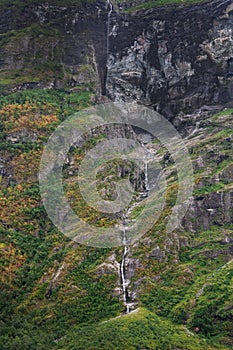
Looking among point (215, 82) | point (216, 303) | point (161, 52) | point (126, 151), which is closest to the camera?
point (216, 303)

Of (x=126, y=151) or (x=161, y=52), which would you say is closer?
(x=126, y=151)

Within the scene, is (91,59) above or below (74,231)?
above

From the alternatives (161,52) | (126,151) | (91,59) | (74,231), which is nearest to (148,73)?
(161,52)

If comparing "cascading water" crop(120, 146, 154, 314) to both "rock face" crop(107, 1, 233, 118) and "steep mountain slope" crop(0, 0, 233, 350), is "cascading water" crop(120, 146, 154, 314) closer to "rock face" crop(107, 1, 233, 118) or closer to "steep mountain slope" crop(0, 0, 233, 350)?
"steep mountain slope" crop(0, 0, 233, 350)

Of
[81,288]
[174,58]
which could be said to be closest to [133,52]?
[174,58]

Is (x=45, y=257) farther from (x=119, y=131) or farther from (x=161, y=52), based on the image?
(x=161, y=52)

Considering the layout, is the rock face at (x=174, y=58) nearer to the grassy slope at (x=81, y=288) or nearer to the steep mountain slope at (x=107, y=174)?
the steep mountain slope at (x=107, y=174)

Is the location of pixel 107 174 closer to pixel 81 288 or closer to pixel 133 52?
pixel 81 288

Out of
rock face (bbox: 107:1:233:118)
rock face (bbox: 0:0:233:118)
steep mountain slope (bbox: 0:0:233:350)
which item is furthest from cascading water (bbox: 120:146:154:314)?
rock face (bbox: 0:0:233:118)
